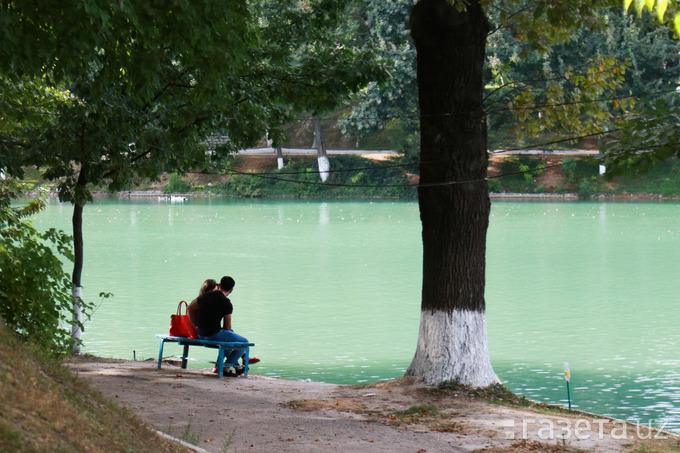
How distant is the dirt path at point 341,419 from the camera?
7.41 meters

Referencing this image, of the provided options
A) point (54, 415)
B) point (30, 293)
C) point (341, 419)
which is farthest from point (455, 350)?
point (54, 415)

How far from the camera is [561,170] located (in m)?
54.3

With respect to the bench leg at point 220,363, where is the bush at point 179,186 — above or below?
above

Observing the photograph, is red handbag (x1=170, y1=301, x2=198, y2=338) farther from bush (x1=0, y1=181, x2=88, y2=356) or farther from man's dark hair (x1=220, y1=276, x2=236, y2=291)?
bush (x1=0, y1=181, x2=88, y2=356)

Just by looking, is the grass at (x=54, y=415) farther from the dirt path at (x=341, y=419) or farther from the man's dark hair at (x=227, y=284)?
the man's dark hair at (x=227, y=284)

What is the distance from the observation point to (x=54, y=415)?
494cm

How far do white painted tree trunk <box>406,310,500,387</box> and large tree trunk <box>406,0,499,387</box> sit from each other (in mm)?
11

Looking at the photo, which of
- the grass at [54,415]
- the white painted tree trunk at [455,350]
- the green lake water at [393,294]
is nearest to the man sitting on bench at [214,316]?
the white painted tree trunk at [455,350]

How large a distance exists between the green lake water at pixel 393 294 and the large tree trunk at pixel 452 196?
205 centimetres

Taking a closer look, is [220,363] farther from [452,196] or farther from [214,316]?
[452,196]

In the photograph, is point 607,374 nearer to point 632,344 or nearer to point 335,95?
point 632,344

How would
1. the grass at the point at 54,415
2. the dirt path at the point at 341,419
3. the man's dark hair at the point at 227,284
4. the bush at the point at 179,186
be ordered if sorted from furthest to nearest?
the bush at the point at 179,186
the man's dark hair at the point at 227,284
the dirt path at the point at 341,419
the grass at the point at 54,415

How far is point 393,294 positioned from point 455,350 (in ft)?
34.2

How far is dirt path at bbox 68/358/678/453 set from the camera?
7.41 m
